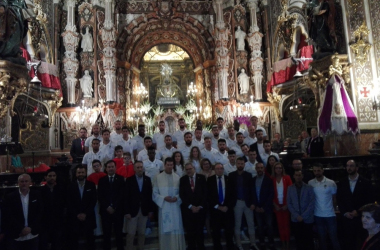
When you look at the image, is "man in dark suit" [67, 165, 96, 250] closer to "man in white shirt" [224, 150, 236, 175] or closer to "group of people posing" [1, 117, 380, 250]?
"group of people posing" [1, 117, 380, 250]

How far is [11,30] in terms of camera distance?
885cm

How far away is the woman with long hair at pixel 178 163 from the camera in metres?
6.71

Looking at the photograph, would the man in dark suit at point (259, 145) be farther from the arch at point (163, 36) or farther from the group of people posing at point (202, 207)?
the arch at point (163, 36)

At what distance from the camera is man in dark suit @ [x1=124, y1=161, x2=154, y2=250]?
588 cm

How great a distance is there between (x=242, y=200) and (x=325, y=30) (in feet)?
20.2

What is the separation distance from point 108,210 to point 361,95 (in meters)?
7.72

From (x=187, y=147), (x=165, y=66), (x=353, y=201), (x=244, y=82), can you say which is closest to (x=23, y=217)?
(x=187, y=147)

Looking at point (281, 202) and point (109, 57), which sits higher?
point (109, 57)

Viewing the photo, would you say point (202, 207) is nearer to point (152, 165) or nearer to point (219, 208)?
point (219, 208)

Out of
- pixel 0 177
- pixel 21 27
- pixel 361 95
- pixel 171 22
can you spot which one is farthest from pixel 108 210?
pixel 171 22

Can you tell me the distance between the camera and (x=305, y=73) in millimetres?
12297

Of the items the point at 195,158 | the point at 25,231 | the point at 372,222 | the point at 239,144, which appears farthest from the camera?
the point at 239,144

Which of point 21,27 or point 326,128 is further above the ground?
point 21,27

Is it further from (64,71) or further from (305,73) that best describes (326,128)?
(64,71)
